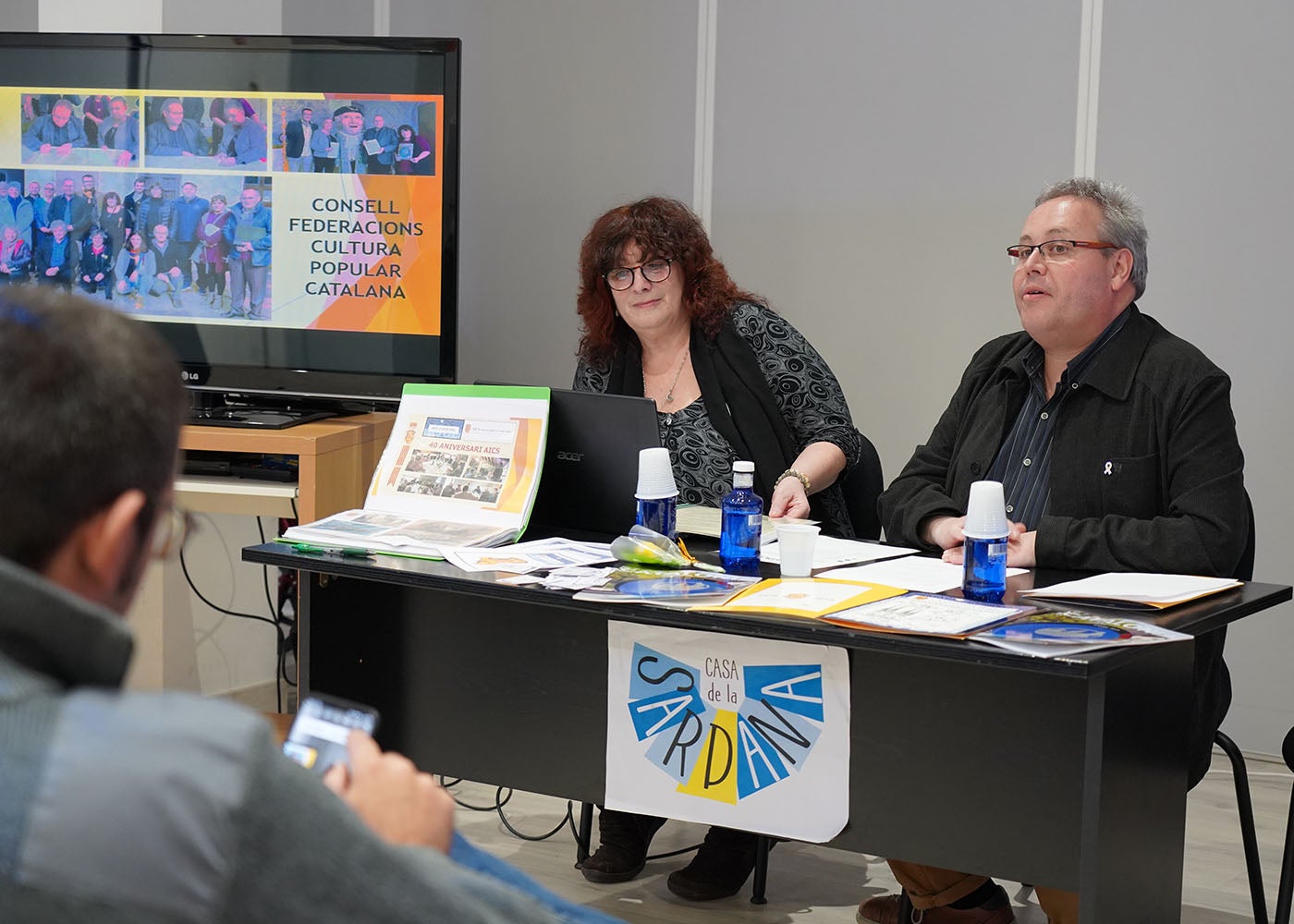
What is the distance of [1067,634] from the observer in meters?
1.76

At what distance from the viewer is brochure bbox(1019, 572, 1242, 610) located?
6.57ft

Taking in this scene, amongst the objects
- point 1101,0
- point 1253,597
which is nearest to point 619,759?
point 1253,597

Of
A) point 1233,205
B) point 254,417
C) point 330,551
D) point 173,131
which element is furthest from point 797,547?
point 173,131

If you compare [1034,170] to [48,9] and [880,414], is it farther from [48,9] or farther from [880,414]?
[48,9]

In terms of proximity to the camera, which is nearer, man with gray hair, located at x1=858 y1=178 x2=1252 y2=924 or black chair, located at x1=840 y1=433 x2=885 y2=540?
man with gray hair, located at x1=858 y1=178 x2=1252 y2=924

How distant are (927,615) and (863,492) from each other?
116 cm

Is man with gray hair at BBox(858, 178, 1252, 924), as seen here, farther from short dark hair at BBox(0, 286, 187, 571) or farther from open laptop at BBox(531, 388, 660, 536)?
short dark hair at BBox(0, 286, 187, 571)

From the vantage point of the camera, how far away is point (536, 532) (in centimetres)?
251

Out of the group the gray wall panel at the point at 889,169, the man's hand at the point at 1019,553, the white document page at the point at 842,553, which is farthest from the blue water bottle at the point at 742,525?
the gray wall panel at the point at 889,169

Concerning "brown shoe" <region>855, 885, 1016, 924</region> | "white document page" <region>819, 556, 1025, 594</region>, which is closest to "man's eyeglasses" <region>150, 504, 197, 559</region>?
"white document page" <region>819, 556, 1025, 594</region>

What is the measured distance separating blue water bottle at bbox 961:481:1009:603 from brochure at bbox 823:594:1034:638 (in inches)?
1.5

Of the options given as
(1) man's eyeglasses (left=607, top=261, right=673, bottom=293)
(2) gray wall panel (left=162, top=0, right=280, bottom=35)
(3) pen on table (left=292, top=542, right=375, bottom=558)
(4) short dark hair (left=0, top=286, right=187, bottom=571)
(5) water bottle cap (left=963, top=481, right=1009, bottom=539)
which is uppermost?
(2) gray wall panel (left=162, top=0, right=280, bottom=35)

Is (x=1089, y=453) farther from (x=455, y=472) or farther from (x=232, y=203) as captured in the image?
(x=232, y=203)

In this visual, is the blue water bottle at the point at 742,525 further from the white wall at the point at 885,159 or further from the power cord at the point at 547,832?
the white wall at the point at 885,159
